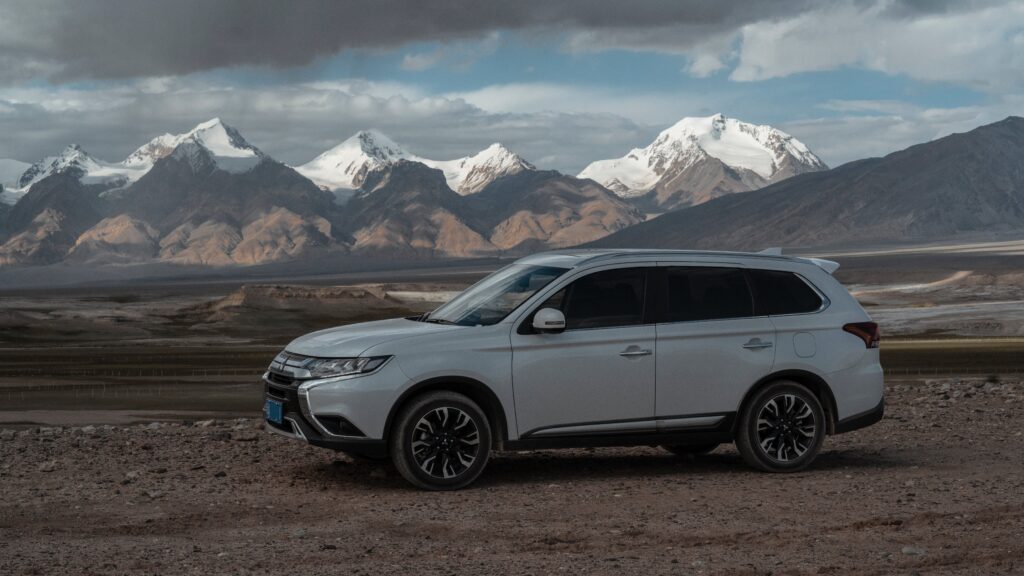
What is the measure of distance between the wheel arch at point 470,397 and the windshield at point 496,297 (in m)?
0.53

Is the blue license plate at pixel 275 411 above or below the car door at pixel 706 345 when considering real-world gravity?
below

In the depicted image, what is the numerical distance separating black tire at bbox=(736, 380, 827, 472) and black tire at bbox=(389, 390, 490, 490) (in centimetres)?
233

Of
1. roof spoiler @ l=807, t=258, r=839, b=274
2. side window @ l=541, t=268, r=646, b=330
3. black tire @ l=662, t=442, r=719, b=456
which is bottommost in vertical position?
black tire @ l=662, t=442, r=719, b=456

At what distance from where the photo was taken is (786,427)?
10.8 m

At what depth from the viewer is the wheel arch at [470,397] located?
9.62 metres

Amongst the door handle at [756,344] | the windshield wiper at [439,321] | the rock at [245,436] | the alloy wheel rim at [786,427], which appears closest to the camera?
the windshield wiper at [439,321]

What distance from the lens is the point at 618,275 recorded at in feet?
34.0

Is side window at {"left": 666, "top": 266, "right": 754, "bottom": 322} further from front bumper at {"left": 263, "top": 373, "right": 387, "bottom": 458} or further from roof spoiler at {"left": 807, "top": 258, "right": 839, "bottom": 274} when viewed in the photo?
front bumper at {"left": 263, "top": 373, "right": 387, "bottom": 458}

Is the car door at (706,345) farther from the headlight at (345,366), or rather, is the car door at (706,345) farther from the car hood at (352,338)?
the headlight at (345,366)

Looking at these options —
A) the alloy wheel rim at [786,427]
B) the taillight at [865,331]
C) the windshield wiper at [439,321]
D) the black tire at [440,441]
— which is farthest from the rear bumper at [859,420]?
the windshield wiper at [439,321]

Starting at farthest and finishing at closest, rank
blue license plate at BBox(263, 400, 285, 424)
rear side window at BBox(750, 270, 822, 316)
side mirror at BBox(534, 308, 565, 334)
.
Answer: rear side window at BBox(750, 270, 822, 316) → blue license plate at BBox(263, 400, 285, 424) → side mirror at BBox(534, 308, 565, 334)

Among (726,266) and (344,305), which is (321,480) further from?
(344,305)

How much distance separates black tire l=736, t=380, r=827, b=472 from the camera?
10.7 metres

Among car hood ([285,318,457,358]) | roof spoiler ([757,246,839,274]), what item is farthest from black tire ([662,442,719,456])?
car hood ([285,318,457,358])
